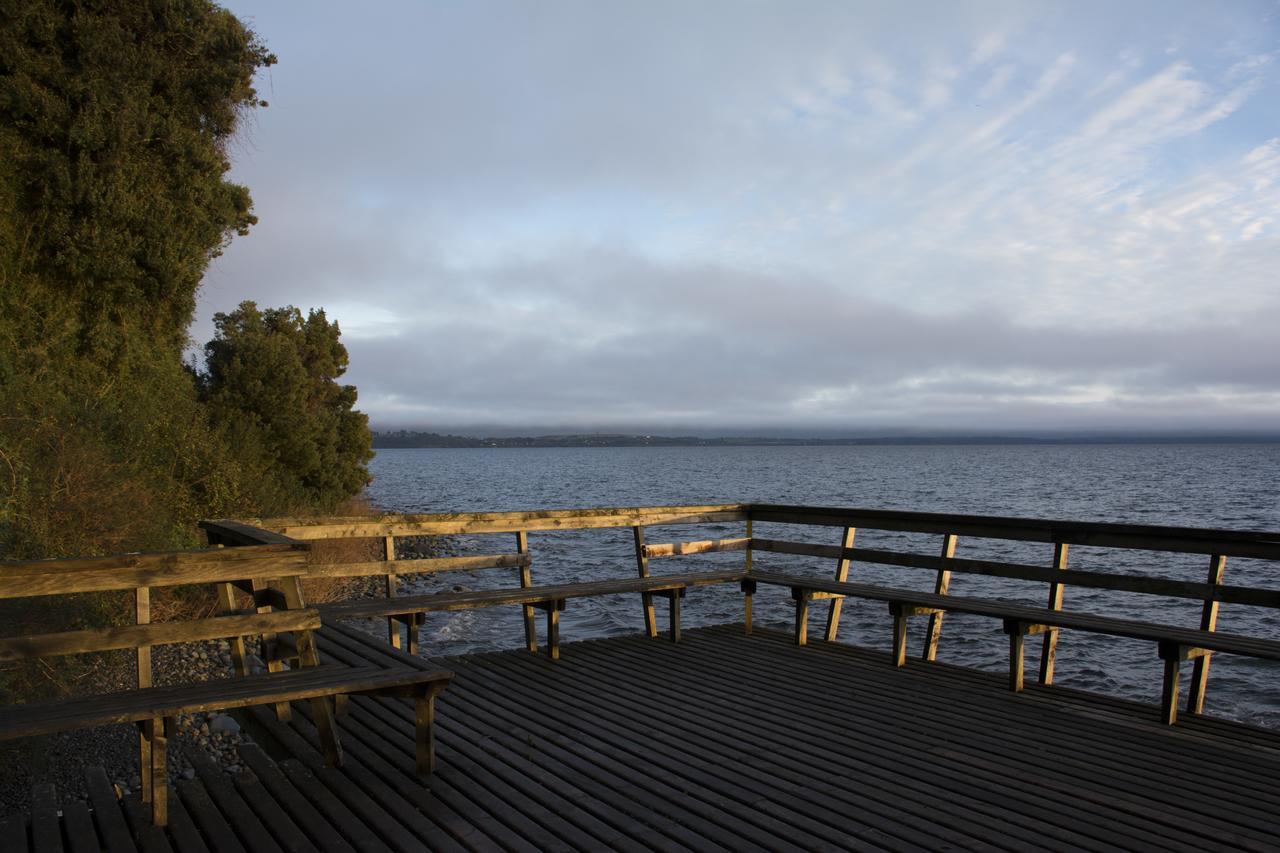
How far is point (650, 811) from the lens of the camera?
3926 millimetres

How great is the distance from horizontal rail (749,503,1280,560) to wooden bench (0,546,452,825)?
445 cm

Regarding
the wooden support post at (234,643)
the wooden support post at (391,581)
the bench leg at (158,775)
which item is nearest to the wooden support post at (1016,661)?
the wooden support post at (391,581)

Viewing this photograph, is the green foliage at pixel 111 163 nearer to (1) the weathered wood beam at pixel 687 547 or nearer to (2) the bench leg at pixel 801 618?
(1) the weathered wood beam at pixel 687 547

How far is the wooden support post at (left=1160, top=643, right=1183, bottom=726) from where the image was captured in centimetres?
523

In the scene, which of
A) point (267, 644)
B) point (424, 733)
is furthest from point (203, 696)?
point (267, 644)

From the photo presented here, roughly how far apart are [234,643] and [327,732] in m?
1.10

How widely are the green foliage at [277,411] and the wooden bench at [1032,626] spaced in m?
13.1

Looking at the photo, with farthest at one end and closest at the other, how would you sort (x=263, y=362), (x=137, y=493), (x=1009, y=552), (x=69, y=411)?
(x=1009, y=552) → (x=263, y=362) → (x=69, y=411) → (x=137, y=493)

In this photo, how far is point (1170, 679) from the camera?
5.22m

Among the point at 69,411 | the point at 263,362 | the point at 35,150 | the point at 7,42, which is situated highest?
the point at 7,42

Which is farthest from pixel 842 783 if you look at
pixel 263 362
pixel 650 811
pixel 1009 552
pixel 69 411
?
pixel 1009 552

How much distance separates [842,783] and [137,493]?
946 centimetres

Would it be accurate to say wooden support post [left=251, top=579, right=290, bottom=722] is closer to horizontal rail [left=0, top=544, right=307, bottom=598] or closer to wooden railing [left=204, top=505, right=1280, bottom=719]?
wooden railing [left=204, top=505, right=1280, bottom=719]

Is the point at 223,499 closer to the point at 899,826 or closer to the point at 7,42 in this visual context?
the point at 7,42
